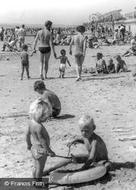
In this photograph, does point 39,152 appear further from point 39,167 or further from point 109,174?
point 109,174

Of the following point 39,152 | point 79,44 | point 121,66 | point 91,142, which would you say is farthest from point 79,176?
point 121,66

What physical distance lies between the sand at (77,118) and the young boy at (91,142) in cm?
28

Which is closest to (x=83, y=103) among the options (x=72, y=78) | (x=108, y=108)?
(x=108, y=108)

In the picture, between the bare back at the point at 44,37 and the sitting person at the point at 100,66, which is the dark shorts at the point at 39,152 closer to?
the bare back at the point at 44,37

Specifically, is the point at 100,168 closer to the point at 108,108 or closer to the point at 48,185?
the point at 48,185

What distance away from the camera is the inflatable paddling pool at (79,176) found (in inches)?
265

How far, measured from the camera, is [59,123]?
10273 millimetres

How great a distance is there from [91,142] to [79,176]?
49cm

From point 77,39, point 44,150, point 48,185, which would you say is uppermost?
point 77,39

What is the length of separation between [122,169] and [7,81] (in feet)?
36.0

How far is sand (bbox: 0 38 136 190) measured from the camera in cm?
746

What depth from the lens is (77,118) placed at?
10.7 meters

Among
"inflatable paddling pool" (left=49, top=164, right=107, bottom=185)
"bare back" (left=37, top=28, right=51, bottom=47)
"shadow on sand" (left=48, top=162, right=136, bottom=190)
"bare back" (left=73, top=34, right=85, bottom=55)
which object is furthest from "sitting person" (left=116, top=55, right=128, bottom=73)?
"inflatable paddling pool" (left=49, top=164, right=107, bottom=185)

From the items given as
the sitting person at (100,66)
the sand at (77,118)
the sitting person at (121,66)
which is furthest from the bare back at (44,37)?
the sitting person at (121,66)
